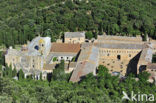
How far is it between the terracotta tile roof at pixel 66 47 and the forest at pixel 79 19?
20.6ft

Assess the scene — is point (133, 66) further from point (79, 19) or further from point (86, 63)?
point (79, 19)

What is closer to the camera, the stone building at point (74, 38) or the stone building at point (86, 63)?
the stone building at point (86, 63)

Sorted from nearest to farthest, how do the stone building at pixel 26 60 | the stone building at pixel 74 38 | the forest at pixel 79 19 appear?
the stone building at pixel 26 60
the stone building at pixel 74 38
the forest at pixel 79 19

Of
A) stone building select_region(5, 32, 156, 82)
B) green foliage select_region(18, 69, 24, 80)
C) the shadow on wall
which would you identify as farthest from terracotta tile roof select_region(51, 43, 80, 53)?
green foliage select_region(18, 69, 24, 80)

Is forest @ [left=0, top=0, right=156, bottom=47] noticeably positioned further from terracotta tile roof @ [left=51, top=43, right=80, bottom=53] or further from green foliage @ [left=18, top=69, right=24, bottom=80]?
green foliage @ [left=18, top=69, right=24, bottom=80]

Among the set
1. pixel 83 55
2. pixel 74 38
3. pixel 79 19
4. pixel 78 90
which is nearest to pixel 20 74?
pixel 83 55

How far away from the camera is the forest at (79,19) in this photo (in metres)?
62.4

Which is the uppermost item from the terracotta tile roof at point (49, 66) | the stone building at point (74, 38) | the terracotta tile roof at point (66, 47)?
the stone building at point (74, 38)

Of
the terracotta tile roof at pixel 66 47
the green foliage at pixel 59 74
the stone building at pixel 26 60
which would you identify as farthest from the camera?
the terracotta tile roof at pixel 66 47

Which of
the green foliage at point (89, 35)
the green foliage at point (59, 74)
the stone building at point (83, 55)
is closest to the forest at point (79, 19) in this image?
the green foliage at point (89, 35)

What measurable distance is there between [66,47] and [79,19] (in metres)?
12.8

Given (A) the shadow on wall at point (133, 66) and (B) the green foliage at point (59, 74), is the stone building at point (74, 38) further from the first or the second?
(B) the green foliage at point (59, 74)

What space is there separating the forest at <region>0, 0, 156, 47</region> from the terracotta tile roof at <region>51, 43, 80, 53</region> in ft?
20.6

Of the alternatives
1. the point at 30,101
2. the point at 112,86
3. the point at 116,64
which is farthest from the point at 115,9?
the point at 30,101
